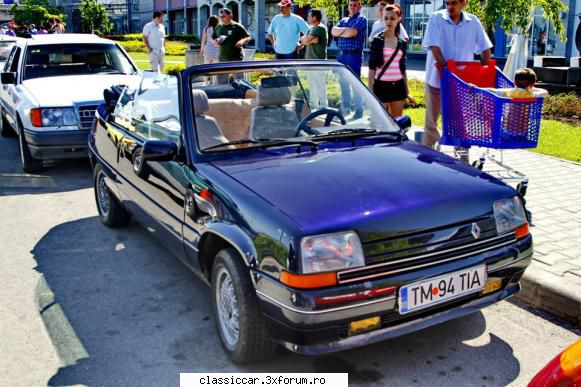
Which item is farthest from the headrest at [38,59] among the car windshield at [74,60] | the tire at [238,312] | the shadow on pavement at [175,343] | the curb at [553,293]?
the curb at [553,293]

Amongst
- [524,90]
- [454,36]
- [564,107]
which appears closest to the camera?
[524,90]

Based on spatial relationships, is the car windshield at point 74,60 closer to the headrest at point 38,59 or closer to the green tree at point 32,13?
the headrest at point 38,59

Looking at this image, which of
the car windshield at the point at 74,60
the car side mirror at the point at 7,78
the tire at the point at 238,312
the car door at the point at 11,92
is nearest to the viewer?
the tire at the point at 238,312

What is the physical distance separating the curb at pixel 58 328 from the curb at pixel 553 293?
2899mm

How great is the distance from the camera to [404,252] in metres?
3.13

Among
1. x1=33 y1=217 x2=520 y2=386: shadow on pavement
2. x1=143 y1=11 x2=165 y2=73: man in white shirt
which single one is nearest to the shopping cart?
x1=33 y1=217 x2=520 y2=386: shadow on pavement

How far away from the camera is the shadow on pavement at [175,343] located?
11.3 feet

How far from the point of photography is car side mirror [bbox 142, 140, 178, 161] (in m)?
4.04

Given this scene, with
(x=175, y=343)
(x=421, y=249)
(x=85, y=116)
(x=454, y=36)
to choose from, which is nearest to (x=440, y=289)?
(x=421, y=249)

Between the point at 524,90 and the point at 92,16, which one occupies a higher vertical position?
the point at 92,16

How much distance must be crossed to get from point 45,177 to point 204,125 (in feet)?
15.8

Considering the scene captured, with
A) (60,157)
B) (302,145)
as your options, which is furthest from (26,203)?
(302,145)

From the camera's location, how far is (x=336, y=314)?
9.78 ft

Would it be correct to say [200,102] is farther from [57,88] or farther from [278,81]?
[57,88]
